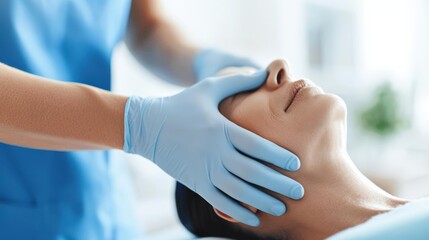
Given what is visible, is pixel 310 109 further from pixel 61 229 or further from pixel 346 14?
pixel 346 14

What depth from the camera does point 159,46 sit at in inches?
61.6

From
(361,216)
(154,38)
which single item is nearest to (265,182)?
(361,216)

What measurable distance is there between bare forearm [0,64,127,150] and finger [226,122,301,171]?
243 millimetres

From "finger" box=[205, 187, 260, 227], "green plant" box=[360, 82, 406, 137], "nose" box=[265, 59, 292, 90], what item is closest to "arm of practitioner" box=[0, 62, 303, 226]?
"finger" box=[205, 187, 260, 227]

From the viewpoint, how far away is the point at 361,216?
1.04m

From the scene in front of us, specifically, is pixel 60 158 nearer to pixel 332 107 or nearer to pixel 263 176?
pixel 263 176

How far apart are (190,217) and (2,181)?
0.47m

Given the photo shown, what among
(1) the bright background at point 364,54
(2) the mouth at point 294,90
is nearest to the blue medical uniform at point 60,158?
(2) the mouth at point 294,90

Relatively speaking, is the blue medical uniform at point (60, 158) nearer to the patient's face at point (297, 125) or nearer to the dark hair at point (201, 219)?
the dark hair at point (201, 219)

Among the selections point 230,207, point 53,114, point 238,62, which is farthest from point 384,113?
point 53,114

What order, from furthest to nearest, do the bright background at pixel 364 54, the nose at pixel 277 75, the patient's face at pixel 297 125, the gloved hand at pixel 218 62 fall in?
the bright background at pixel 364 54 → the gloved hand at pixel 218 62 → the nose at pixel 277 75 → the patient's face at pixel 297 125

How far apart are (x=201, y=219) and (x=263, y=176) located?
34 centimetres

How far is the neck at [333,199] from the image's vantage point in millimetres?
1055

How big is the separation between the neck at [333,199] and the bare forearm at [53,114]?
1.41 ft
